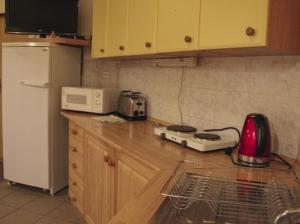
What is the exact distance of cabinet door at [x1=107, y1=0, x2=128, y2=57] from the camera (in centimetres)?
228

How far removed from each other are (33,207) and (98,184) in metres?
0.98

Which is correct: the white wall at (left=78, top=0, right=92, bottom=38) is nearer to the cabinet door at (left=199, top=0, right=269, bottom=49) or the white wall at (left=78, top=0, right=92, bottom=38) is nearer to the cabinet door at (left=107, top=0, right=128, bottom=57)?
the cabinet door at (left=107, top=0, right=128, bottom=57)

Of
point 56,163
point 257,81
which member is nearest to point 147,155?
point 257,81

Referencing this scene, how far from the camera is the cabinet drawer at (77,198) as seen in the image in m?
2.57

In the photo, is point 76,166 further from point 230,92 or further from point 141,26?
point 230,92

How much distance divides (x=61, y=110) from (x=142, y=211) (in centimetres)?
228

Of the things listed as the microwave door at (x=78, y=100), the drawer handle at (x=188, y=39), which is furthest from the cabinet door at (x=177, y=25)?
the microwave door at (x=78, y=100)

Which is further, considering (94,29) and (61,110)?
(61,110)

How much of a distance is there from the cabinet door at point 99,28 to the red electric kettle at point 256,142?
1540 mm

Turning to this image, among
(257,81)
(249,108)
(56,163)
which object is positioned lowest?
(56,163)

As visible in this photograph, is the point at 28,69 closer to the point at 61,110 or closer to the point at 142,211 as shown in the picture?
the point at 61,110

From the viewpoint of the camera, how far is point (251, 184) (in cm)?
120

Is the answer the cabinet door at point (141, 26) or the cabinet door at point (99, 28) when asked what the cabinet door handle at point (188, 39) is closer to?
the cabinet door at point (141, 26)

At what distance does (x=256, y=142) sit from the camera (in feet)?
4.56
